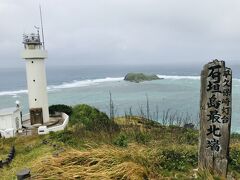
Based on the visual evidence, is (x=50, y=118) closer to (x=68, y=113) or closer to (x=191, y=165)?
(x=68, y=113)

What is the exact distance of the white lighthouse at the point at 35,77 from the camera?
17.4 m

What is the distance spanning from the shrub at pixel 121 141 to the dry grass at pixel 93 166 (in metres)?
1.62

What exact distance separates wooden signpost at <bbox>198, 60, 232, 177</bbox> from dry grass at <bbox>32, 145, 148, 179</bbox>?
1160mm

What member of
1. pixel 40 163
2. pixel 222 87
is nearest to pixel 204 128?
pixel 222 87

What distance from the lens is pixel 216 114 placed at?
431 cm

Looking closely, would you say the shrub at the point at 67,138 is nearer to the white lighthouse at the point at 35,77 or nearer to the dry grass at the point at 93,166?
the dry grass at the point at 93,166

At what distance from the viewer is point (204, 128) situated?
442cm

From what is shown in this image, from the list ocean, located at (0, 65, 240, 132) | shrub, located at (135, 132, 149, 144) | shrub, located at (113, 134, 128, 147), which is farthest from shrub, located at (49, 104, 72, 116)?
shrub, located at (113, 134, 128, 147)

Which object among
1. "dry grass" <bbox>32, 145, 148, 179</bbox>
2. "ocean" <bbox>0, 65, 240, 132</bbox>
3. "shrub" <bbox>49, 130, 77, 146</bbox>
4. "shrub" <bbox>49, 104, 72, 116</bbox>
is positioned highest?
"dry grass" <bbox>32, 145, 148, 179</bbox>

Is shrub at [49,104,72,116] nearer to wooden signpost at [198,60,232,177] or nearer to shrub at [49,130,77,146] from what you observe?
shrub at [49,130,77,146]

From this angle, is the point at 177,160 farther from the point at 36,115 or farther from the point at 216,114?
the point at 36,115

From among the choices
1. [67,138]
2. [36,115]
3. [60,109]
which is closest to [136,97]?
[60,109]

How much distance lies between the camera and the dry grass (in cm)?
403

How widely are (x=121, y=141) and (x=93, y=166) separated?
236 cm
